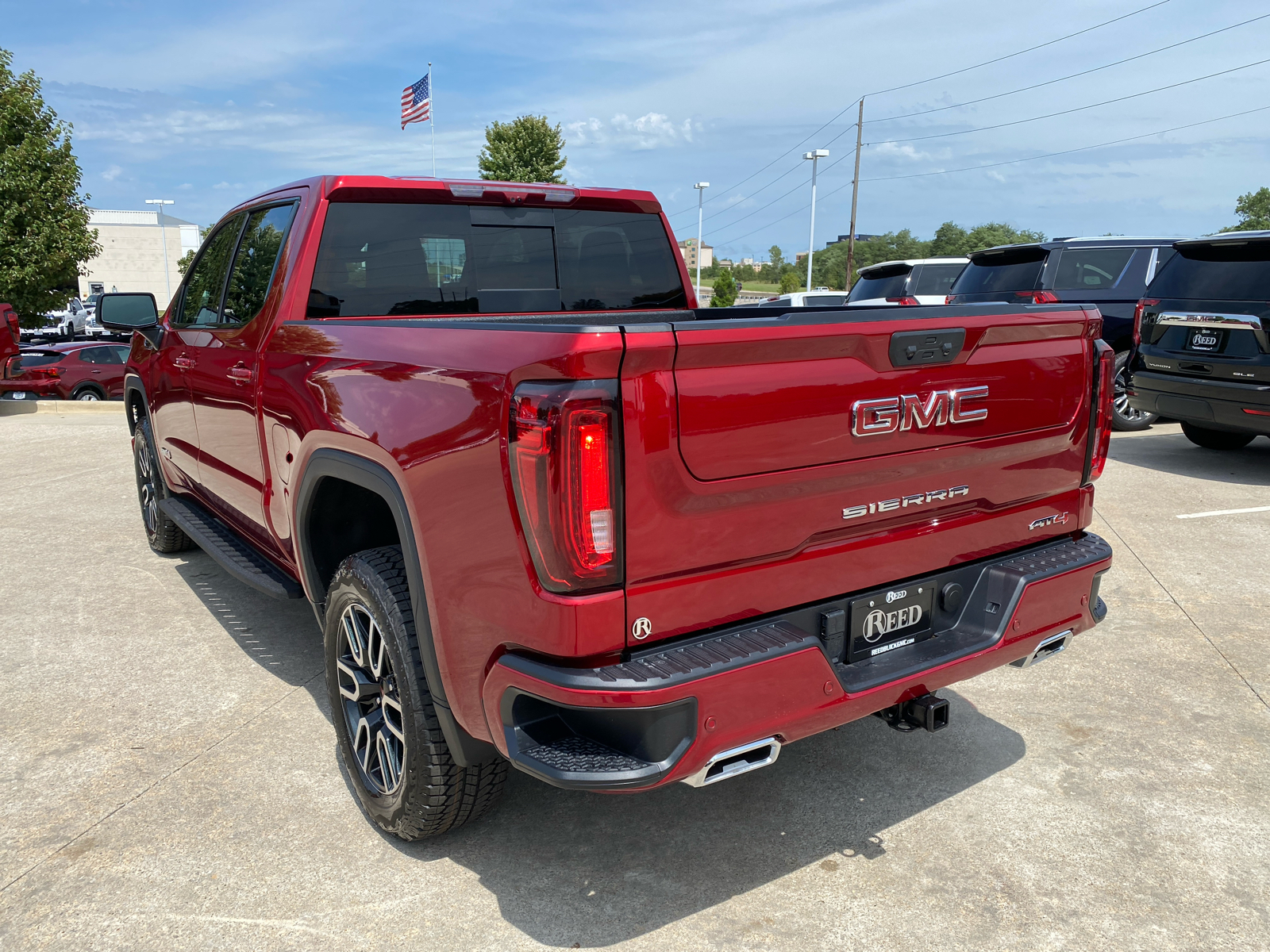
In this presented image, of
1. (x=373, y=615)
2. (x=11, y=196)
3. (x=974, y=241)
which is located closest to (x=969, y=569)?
(x=373, y=615)

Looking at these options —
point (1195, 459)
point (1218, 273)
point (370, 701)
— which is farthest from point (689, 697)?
point (1195, 459)

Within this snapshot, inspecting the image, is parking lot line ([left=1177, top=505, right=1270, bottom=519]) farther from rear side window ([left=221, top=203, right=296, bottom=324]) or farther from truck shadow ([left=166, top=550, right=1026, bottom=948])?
rear side window ([left=221, top=203, right=296, bottom=324])

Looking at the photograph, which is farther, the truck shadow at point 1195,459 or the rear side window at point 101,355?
the rear side window at point 101,355

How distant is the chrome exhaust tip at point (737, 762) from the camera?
2209 millimetres

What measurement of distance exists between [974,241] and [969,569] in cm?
9158

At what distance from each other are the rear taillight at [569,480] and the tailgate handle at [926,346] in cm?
82

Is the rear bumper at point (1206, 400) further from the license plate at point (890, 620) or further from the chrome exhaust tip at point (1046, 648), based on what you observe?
the license plate at point (890, 620)

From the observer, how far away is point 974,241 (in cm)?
8681

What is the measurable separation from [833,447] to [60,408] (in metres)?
16.2

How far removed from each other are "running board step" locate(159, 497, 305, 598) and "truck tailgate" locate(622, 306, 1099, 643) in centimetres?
210

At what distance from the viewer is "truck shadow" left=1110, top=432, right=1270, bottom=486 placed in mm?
8242

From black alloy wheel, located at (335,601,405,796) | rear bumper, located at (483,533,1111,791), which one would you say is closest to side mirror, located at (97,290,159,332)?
black alloy wheel, located at (335,601,405,796)

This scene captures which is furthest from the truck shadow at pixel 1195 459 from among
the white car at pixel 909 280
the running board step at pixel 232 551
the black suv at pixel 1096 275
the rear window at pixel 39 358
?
the rear window at pixel 39 358

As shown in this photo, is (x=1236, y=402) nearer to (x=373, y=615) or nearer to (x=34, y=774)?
(x=373, y=615)
